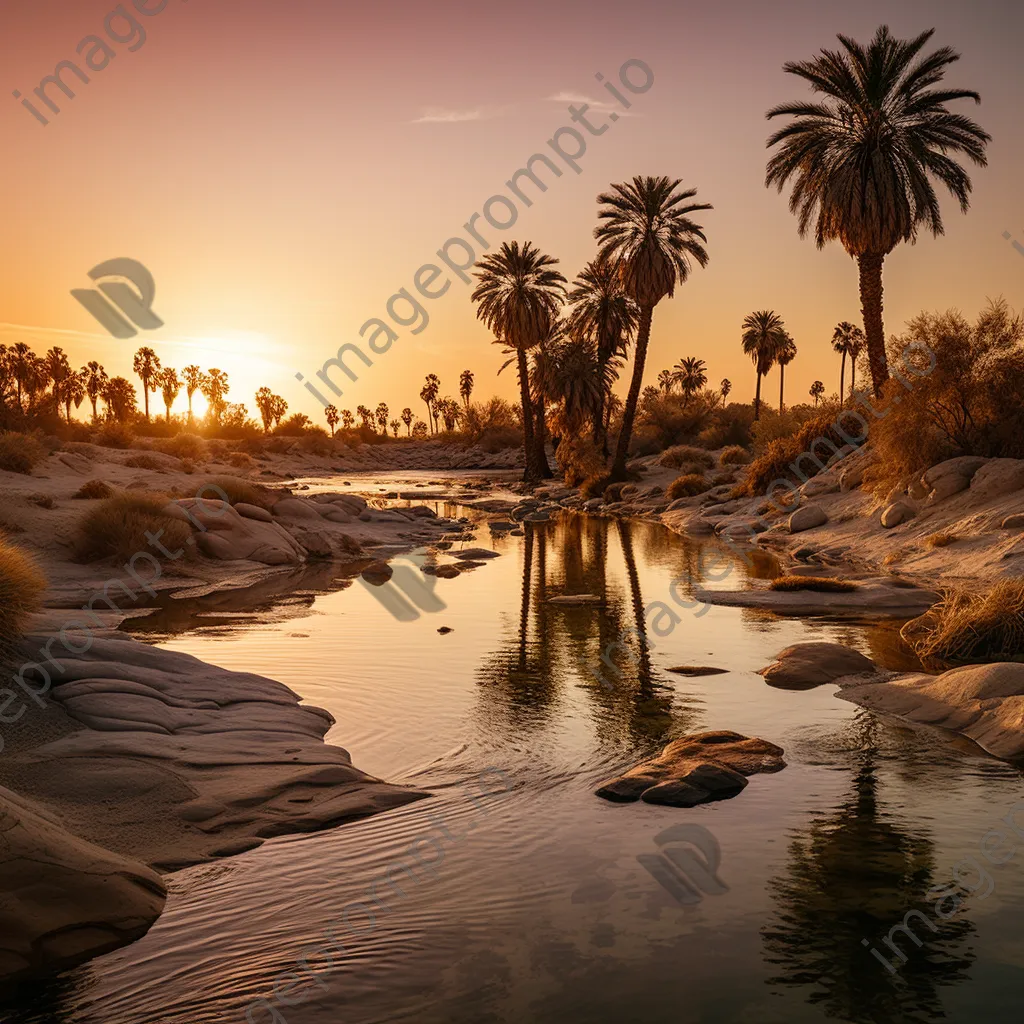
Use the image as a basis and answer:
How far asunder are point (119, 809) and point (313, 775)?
1.61 metres

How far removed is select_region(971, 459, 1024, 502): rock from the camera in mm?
22594

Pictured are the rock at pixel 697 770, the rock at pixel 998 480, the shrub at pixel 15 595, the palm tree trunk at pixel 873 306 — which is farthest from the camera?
the palm tree trunk at pixel 873 306

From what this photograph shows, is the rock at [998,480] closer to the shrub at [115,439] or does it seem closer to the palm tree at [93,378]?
the shrub at [115,439]

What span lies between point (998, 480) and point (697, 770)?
1762cm

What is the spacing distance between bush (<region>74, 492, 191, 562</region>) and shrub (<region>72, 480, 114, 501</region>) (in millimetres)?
3362

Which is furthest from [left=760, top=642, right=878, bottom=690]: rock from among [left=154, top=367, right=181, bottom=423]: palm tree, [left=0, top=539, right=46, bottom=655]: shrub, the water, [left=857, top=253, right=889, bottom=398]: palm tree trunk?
[left=154, top=367, right=181, bottom=423]: palm tree

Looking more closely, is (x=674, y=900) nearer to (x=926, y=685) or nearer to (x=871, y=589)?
(x=926, y=685)

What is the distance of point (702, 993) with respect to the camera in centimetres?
538

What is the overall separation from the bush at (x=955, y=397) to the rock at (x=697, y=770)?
18984 millimetres

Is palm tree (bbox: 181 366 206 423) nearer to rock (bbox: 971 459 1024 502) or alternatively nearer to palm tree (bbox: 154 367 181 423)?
palm tree (bbox: 154 367 181 423)

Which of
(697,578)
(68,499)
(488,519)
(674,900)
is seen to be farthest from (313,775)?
(488,519)

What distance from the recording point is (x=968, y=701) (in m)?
10.3

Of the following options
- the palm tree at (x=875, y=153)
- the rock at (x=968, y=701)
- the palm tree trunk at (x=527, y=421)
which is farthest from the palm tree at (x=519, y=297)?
the rock at (x=968, y=701)

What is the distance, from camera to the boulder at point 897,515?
81.5 feet
